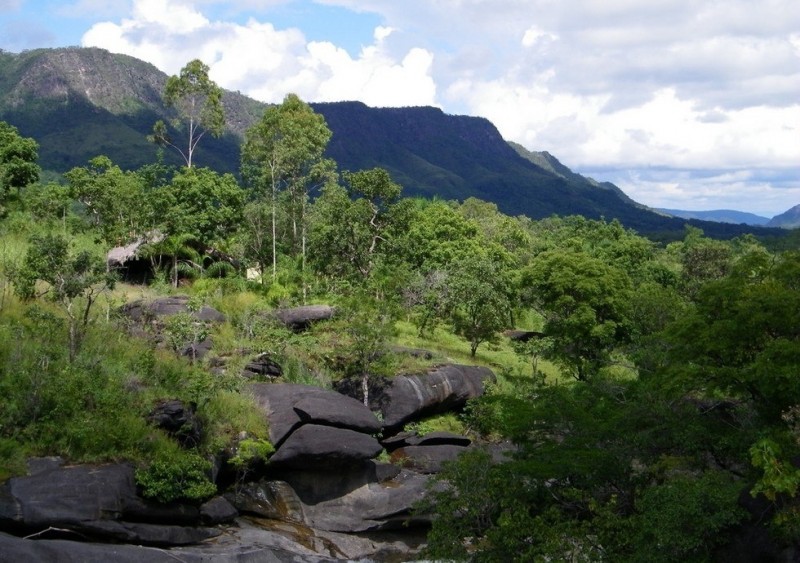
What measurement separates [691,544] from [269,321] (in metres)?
19.2

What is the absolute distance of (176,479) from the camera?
16453 mm

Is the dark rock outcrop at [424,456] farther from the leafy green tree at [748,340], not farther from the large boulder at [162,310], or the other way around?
the leafy green tree at [748,340]

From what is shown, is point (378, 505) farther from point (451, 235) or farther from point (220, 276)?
point (451, 235)

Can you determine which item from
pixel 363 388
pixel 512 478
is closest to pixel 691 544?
pixel 512 478

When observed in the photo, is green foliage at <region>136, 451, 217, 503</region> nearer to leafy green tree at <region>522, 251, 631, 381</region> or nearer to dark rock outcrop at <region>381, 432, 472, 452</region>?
dark rock outcrop at <region>381, 432, 472, 452</region>

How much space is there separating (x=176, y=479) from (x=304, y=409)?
5.33 meters

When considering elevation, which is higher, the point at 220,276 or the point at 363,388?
the point at 220,276

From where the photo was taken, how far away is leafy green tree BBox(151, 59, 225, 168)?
4491 centimetres

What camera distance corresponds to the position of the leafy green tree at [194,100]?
4491cm

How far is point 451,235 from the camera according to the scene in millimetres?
45250

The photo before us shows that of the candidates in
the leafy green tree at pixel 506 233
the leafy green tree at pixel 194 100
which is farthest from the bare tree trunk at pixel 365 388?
the leafy green tree at pixel 506 233

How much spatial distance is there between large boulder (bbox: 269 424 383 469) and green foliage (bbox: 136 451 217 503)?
326cm

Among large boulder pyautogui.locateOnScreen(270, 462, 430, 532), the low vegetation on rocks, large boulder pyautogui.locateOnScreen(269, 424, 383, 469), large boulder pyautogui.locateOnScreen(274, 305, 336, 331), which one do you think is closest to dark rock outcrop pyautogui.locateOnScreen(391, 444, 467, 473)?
the low vegetation on rocks

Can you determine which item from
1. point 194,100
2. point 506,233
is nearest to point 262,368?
point 194,100
